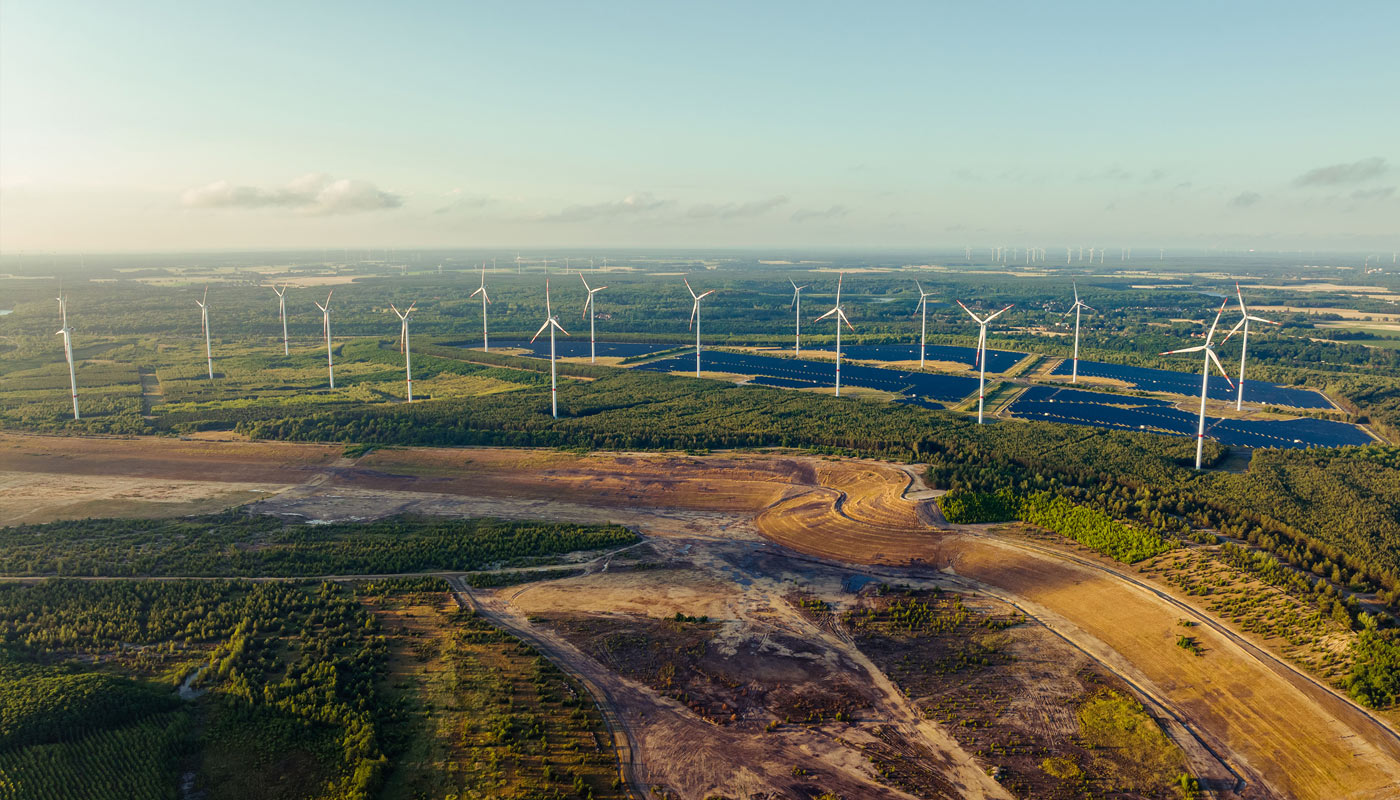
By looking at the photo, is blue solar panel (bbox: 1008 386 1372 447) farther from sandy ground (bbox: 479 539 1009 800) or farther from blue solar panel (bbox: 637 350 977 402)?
sandy ground (bbox: 479 539 1009 800)

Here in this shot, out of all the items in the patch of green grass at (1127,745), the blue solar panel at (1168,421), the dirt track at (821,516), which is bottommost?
the patch of green grass at (1127,745)

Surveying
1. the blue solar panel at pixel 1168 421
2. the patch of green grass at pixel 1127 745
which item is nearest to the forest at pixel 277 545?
the patch of green grass at pixel 1127 745

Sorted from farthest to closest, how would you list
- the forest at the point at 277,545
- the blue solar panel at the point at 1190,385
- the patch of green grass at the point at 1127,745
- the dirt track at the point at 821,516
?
the blue solar panel at the point at 1190,385 → the forest at the point at 277,545 → the dirt track at the point at 821,516 → the patch of green grass at the point at 1127,745

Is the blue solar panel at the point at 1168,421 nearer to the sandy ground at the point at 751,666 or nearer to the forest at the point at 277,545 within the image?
the sandy ground at the point at 751,666

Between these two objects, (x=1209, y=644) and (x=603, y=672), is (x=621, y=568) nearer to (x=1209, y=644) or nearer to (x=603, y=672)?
(x=603, y=672)

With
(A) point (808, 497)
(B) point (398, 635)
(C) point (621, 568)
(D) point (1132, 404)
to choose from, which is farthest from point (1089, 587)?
(D) point (1132, 404)

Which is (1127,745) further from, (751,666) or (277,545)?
(277,545)
